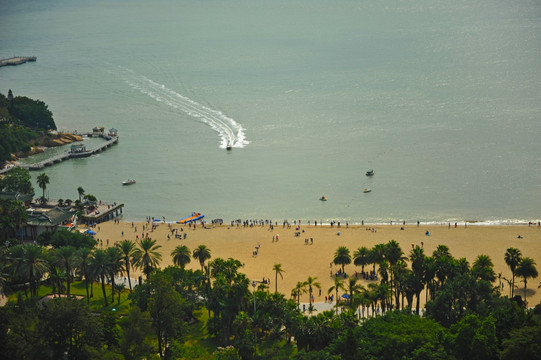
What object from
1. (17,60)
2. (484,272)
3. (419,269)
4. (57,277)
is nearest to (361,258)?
(419,269)

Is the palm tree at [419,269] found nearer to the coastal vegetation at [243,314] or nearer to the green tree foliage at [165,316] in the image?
the coastal vegetation at [243,314]

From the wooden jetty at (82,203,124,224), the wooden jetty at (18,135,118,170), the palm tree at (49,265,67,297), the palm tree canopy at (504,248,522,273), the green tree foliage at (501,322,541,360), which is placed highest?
the wooden jetty at (18,135,118,170)

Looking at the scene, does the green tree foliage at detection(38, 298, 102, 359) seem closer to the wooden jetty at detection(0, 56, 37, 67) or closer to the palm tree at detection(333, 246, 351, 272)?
the palm tree at detection(333, 246, 351, 272)

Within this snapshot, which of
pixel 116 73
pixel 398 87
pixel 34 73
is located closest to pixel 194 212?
pixel 398 87

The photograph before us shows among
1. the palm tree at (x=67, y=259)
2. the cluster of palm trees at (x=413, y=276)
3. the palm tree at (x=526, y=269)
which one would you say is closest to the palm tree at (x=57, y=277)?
the palm tree at (x=67, y=259)

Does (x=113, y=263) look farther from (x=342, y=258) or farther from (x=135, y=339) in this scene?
(x=342, y=258)

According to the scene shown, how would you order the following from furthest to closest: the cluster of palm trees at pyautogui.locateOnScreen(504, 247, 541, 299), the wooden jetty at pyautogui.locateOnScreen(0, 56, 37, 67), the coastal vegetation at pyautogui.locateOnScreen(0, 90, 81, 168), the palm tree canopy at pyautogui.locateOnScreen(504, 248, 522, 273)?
1. the wooden jetty at pyautogui.locateOnScreen(0, 56, 37, 67)
2. the coastal vegetation at pyautogui.locateOnScreen(0, 90, 81, 168)
3. the palm tree canopy at pyautogui.locateOnScreen(504, 248, 522, 273)
4. the cluster of palm trees at pyautogui.locateOnScreen(504, 247, 541, 299)

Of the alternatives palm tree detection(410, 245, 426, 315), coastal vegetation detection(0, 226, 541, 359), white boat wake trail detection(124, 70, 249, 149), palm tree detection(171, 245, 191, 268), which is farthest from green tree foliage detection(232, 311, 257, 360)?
white boat wake trail detection(124, 70, 249, 149)
